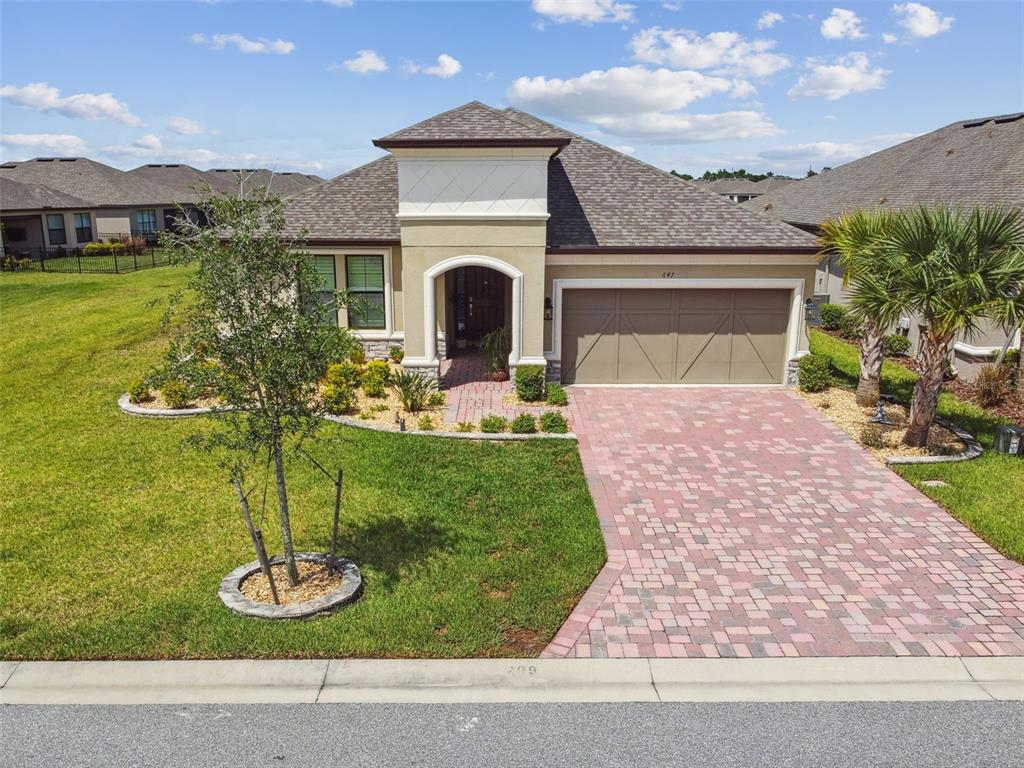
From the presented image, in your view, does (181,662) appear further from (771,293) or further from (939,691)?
(771,293)

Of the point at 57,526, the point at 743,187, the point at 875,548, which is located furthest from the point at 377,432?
the point at 743,187

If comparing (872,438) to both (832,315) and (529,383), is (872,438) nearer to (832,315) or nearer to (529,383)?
(529,383)

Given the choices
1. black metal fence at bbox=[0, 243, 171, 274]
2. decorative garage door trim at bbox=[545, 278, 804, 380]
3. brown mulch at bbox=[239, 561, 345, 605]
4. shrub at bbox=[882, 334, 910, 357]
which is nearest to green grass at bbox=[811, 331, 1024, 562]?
decorative garage door trim at bbox=[545, 278, 804, 380]

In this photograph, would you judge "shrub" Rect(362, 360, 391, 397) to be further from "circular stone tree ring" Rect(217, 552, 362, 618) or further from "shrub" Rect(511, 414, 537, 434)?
"circular stone tree ring" Rect(217, 552, 362, 618)

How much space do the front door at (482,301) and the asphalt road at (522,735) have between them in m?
15.2

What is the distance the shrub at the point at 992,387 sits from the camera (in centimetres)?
1620

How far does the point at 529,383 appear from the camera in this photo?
54.4 ft

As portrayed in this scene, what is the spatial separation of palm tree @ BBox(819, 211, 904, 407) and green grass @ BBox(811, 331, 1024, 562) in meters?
1.57

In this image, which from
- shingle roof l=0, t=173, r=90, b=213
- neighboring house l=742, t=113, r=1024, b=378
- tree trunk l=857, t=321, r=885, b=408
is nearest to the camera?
tree trunk l=857, t=321, r=885, b=408

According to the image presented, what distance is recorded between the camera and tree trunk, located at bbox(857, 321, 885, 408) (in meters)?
16.0

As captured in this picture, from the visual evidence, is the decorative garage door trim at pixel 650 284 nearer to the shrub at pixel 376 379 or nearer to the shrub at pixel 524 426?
the shrub at pixel 524 426

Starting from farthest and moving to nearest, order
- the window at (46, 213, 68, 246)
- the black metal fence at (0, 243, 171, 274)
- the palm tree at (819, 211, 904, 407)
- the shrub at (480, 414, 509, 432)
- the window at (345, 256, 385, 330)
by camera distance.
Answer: the window at (46, 213, 68, 246), the black metal fence at (0, 243, 171, 274), the window at (345, 256, 385, 330), the shrub at (480, 414, 509, 432), the palm tree at (819, 211, 904, 407)

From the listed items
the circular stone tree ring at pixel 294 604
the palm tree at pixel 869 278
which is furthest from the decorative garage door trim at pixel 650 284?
the circular stone tree ring at pixel 294 604

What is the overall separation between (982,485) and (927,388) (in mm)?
2081
